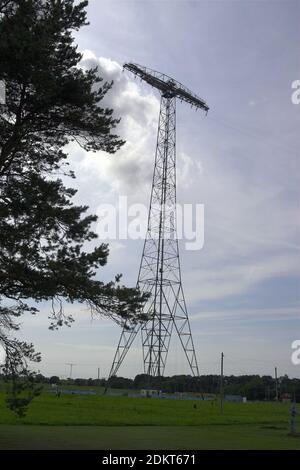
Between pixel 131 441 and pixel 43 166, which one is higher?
pixel 43 166

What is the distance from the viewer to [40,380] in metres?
14.8

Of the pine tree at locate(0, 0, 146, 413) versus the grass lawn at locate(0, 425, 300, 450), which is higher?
the pine tree at locate(0, 0, 146, 413)

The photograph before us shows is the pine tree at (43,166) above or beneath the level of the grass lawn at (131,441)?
above

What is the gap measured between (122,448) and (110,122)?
28.6ft

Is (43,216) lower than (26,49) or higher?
lower
